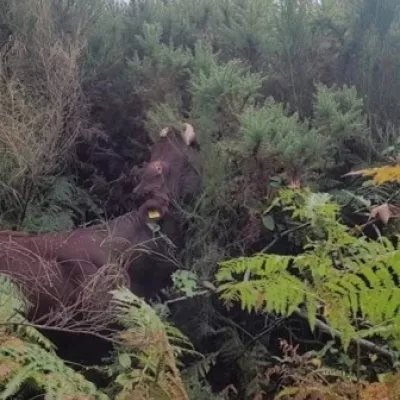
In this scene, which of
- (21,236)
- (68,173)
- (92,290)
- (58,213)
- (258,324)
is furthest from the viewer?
(68,173)

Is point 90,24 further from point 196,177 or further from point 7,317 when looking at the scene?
point 7,317

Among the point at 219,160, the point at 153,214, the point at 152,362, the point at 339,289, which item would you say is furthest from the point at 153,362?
the point at 219,160

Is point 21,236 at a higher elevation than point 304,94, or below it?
below

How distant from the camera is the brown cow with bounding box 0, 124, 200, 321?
3.96 meters

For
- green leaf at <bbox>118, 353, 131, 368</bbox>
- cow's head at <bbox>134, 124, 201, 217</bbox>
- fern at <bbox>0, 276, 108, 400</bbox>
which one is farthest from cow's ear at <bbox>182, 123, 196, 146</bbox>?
fern at <bbox>0, 276, 108, 400</bbox>

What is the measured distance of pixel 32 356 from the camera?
2783 mm

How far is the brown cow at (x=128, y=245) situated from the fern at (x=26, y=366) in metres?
0.63

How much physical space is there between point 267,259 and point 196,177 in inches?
106

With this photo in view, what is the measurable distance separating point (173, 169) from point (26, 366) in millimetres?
2598

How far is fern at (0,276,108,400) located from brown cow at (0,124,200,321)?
631mm

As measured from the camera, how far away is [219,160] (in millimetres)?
4840

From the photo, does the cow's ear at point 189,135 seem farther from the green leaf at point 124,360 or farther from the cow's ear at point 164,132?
the green leaf at point 124,360

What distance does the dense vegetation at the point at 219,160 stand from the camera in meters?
3.03

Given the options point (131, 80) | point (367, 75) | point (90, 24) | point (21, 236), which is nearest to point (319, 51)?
point (367, 75)
